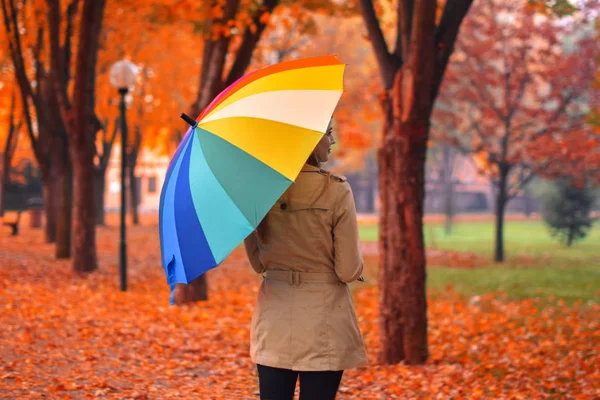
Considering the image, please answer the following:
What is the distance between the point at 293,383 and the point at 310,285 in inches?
19.2

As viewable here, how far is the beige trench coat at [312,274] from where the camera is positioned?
11.1 feet

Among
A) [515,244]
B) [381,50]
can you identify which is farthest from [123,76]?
[515,244]

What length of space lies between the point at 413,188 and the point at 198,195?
4.47 m

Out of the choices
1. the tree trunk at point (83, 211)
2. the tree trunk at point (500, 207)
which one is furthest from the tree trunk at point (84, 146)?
the tree trunk at point (500, 207)

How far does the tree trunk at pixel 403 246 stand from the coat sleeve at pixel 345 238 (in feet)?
14.2

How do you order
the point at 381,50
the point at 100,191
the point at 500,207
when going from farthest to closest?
the point at 100,191 < the point at 500,207 < the point at 381,50

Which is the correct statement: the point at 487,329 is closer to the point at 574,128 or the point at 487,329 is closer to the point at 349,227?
the point at 349,227

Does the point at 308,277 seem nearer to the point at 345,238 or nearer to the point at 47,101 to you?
the point at 345,238

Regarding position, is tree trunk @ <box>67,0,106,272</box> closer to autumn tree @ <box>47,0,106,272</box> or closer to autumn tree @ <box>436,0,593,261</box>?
autumn tree @ <box>47,0,106,272</box>

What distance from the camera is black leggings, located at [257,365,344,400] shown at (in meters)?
3.46

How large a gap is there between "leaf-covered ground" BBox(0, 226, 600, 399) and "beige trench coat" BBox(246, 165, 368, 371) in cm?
342

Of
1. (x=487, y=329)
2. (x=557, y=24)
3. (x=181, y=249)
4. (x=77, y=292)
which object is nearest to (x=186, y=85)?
(x=557, y=24)

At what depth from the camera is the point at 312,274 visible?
3.45m

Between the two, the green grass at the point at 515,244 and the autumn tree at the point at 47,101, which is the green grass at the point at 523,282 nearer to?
the green grass at the point at 515,244
